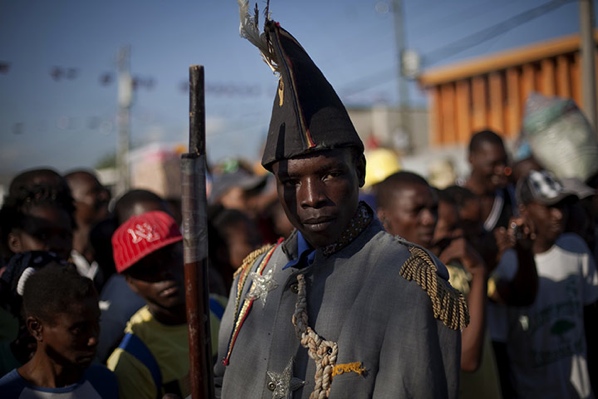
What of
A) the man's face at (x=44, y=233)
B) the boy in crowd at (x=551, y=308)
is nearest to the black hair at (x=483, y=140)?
the boy in crowd at (x=551, y=308)

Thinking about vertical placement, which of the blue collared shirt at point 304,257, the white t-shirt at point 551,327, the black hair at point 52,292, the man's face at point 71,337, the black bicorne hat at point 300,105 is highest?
the black bicorne hat at point 300,105

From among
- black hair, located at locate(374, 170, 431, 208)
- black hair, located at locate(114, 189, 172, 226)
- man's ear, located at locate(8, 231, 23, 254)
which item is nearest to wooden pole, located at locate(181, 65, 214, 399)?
black hair, located at locate(374, 170, 431, 208)

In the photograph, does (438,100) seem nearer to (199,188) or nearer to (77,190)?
(77,190)

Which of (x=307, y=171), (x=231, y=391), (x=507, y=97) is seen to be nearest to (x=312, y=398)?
(x=231, y=391)

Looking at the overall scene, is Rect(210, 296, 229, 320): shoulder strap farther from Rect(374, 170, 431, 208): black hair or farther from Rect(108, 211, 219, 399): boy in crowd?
Rect(374, 170, 431, 208): black hair

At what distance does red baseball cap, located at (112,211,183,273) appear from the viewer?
3.43 m

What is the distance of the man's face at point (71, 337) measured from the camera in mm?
2727

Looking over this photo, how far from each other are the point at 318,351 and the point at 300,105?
77cm

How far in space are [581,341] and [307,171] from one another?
286 centimetres

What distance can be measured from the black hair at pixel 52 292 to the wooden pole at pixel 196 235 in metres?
1.03

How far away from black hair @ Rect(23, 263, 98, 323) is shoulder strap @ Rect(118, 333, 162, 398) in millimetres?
443

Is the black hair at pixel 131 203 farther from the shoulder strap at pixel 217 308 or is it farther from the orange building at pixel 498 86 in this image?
the orange building at pixel 498 86

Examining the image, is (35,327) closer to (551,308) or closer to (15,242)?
(15,242)

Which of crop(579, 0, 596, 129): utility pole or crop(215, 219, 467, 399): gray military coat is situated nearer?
crop(215, 219, 467, 399): gray military coat
